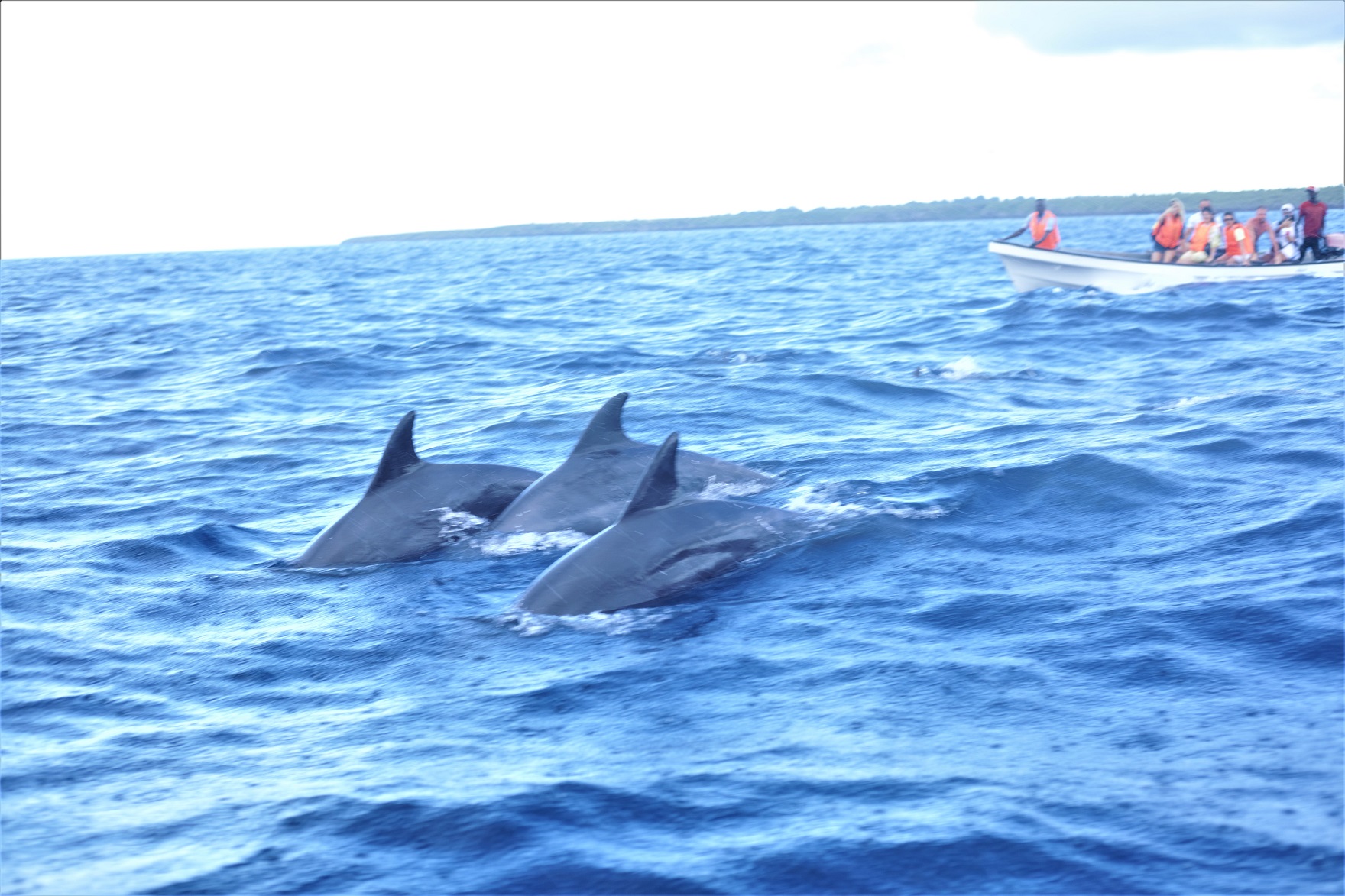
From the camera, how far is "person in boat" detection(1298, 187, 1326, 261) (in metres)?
29.3

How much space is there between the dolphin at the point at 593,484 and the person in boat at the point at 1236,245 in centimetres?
2309

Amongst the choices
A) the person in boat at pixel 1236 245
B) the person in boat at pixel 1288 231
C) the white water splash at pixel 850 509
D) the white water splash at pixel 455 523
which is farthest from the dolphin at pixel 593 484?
the person in boat at pixel 1288 231

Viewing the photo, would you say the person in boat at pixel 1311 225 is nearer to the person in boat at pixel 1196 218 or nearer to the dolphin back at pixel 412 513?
the person in boat at pixel 1196 218

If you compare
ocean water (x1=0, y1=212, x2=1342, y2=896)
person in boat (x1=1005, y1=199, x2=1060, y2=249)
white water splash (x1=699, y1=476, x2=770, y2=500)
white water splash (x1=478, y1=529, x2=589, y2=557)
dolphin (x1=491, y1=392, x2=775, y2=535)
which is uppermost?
person in boat (x1=1005, y1=199, x2=1060, y2=249)

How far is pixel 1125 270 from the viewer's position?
Answer: 29.7 metres

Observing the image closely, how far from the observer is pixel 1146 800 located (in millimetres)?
5301

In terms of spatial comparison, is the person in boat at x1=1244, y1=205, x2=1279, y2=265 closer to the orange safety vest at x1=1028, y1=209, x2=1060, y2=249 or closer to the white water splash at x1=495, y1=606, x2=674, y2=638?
the orange safety vest at x1=1028, y1=209, x2=1060, y2=249

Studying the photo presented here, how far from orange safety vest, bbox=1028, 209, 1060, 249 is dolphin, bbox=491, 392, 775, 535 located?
2337cm

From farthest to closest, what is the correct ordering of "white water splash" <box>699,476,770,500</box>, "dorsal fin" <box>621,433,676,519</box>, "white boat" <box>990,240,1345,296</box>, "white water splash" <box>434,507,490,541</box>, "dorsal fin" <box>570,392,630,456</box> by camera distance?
"white boat" <box>990,240,1345,296</box> → "white water splash" <box>699,476,770,500</box> → "dorsal fin" <box>570,392,630,456</box> → "white water splash" <box>434,507,490,541</box> → "dorsal fin" <box>621,433,676,519</box>

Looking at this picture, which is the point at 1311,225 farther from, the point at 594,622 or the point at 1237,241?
the point at 594,622

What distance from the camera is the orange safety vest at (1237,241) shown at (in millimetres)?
30594

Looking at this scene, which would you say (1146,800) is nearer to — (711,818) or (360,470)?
(711,818)

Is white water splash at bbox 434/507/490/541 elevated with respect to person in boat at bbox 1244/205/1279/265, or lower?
lower

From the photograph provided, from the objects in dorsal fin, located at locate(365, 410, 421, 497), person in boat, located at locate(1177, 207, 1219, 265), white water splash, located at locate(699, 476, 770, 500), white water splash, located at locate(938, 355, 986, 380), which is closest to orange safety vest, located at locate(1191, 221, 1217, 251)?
person in boat, located at locate(1177, 207, 1219, 265)
